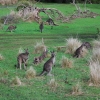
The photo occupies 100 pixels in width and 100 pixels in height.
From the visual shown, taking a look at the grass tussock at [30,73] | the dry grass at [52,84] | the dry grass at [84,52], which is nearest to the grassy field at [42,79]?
the dry grass at [52,84]

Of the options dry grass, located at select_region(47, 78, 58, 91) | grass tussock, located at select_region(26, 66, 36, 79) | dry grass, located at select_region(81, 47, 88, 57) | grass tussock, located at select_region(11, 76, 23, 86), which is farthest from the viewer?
dry grass, located at select_region(81, 47, 88, 57)

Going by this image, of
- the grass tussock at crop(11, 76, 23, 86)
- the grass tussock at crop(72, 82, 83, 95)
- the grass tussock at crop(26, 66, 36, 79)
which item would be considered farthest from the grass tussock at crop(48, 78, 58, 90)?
the grass tussock at crop(26, 66, 36, 79)

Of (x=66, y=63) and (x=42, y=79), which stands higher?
(x=66, y=63)

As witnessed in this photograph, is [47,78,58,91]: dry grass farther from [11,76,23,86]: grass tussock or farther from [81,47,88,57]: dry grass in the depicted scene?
[81,47,88,57]: dry grass

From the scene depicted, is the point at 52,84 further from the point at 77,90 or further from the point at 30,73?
the point at 30,73

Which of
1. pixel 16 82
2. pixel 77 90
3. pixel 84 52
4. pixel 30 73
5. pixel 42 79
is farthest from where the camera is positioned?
pixel 84 52

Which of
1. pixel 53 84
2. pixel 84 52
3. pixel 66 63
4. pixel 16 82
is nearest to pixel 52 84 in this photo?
pixel 53 84

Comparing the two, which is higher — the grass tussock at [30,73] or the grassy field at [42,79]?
the grass tussock at [30,73]

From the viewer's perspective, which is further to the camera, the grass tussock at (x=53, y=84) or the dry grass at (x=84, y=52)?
the dry grass at (x=84, y=52)

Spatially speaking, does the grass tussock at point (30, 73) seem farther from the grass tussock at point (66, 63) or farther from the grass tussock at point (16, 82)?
the grass tussock at point (66, 63)

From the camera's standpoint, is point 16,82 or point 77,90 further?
point 16,82

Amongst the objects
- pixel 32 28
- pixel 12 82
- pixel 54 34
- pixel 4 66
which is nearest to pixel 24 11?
pixel 32 28

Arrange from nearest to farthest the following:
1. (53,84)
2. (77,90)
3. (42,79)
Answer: (77,90) < (53,84) < (42,79)

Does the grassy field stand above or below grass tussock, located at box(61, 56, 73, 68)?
below
